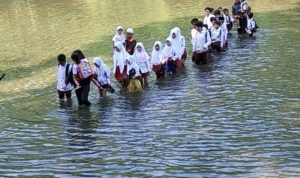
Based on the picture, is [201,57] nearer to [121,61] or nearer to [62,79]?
[121,61]

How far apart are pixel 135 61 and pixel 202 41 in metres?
3.33

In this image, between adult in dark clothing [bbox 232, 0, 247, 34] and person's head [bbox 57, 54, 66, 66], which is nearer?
person's head [bbox 57, 54, 66, 66]

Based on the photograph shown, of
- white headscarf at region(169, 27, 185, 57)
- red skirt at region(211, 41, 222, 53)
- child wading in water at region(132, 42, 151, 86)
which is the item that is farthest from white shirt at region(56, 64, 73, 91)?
red skirt at region(211, 41, 222, 53)

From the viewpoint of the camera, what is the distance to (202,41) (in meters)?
18.1

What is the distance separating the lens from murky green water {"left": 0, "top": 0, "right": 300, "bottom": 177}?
9.66 metres

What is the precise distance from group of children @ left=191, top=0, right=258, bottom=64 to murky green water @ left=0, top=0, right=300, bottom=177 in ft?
1.36


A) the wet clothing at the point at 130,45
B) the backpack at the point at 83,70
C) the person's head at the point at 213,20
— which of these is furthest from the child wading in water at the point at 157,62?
the person's head at the point at 213,20

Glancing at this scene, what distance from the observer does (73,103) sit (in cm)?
1485

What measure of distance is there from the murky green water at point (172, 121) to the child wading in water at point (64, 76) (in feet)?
1.32

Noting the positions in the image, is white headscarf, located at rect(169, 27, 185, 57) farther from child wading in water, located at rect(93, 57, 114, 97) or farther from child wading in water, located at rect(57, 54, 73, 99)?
child wading in water, located at rect(57, 54, 73, 99)

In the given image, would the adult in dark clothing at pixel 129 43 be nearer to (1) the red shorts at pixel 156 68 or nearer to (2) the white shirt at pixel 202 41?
(1) the red shorts at pixel 156 68

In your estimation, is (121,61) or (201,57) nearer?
(121,61)

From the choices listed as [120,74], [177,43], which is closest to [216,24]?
[177,43]

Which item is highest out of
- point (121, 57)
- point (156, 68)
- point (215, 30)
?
point (215, 30)
